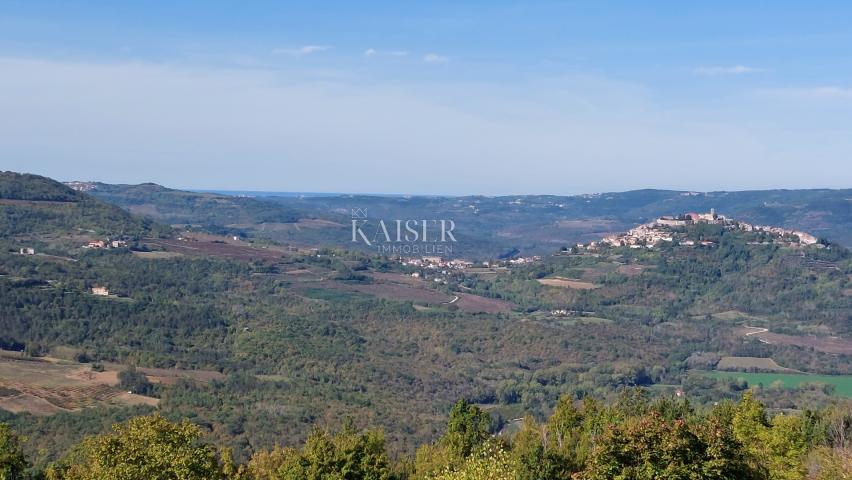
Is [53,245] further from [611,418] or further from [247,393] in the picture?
[611,418]

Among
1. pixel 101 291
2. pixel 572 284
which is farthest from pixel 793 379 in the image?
pixel 101 291

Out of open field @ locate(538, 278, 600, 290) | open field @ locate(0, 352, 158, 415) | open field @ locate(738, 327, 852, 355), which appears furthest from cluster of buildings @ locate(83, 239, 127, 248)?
open field @ locate(738, 327, 852, 355)

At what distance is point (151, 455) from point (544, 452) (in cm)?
2007

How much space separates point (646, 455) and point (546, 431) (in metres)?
29.8

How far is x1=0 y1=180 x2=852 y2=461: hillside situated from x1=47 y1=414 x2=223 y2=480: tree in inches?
1523

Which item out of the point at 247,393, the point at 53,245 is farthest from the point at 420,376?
the point at 53,245

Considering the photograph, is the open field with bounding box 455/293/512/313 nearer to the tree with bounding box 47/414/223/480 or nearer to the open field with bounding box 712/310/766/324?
the open field with bounding box 712/310/766/324

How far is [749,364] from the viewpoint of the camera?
140 metres

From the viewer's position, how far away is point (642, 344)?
152 m

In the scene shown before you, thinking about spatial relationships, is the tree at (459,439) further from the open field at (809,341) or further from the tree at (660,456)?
the open field at (809,341)

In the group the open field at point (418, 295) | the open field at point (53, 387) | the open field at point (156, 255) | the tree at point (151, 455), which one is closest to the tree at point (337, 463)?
the tree at point (151, 455)

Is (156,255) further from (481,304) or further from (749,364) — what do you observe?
(749,364)

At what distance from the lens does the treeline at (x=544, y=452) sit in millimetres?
32688

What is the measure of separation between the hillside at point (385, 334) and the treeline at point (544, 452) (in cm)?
2698
